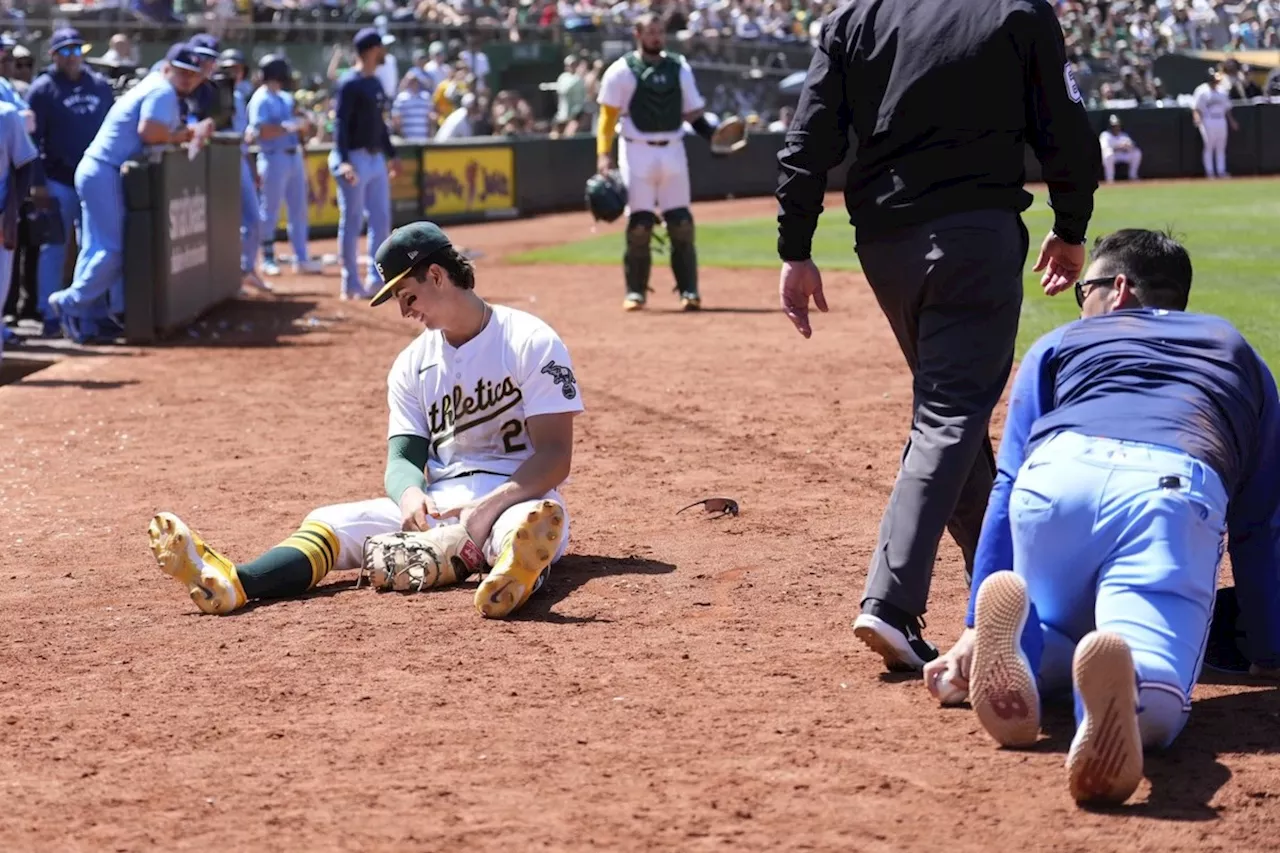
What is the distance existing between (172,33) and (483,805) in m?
28.5

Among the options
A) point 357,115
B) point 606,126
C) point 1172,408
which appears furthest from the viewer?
point 357,115

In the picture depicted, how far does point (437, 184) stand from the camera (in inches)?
1060

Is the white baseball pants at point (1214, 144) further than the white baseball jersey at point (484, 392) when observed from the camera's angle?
Yes

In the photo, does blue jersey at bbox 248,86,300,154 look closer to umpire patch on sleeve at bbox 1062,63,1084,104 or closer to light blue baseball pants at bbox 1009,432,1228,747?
umpire patch on sleeve at bbox 1062,63,1084,104

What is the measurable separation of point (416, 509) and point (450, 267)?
83 centimetres

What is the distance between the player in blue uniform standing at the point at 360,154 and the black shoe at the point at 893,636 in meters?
12.0

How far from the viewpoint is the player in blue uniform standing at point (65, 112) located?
46.0 feet

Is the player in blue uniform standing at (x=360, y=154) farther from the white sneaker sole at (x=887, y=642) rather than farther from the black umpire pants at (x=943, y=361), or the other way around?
the white sneaker sole at (x=887, y=642)

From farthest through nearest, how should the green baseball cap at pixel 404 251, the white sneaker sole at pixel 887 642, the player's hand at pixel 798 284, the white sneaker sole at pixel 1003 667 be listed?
the green baseball cap at pixel 404 251
the player's hand at pixel 798 284
the white sneaker sole at pixel 887 642
the white sneaker sole at pixel 1003 667

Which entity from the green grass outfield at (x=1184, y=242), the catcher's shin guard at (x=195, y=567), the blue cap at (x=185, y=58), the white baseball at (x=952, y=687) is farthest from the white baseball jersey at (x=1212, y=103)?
the white baseball at (x=952, y=687)

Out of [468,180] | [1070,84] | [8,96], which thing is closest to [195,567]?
[1070,84]

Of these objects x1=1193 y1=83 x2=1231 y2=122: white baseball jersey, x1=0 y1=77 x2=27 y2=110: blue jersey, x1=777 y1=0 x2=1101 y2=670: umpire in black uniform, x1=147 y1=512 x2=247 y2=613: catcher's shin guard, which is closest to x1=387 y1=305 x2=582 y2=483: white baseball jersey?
x1=147 y1=512 x2=247 y2=613: catcher's shin guard

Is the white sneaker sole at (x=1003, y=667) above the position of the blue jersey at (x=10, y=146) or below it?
below

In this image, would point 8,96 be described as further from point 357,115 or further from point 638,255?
point 638,255
